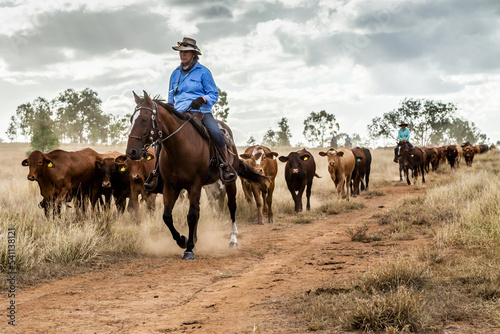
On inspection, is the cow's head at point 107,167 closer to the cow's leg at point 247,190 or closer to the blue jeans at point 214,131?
the blue jeans at point 214,131

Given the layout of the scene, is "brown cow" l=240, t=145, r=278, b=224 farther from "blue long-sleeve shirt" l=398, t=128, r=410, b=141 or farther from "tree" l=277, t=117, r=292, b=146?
"tree" l=277, t=117, r=292, b=146

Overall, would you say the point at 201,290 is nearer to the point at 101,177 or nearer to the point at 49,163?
the point at 49,163

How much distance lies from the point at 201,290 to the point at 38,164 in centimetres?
500

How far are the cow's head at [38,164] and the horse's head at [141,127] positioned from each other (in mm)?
3009

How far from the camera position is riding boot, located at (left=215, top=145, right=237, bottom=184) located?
8.59 m

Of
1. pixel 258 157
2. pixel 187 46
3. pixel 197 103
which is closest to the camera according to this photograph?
pixel 197 103

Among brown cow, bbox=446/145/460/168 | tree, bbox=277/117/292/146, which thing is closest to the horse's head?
brown cow, bbox=446/145/460/168

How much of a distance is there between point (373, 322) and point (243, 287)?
2232mm

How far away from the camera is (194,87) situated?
28.1 feet

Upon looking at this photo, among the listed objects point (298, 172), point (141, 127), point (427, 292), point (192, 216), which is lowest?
point (427, 292)

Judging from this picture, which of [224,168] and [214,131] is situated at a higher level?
[214,131]

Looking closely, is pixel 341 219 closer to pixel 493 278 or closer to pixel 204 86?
pixel 204 86

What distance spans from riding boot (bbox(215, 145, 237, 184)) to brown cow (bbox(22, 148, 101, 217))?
10.6ft

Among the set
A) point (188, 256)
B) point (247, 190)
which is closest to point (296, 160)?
point (247, 190)
